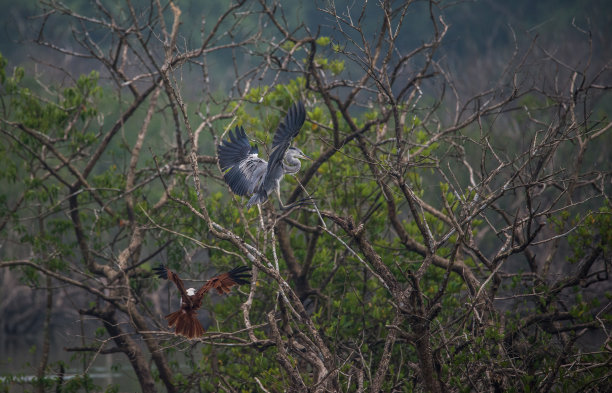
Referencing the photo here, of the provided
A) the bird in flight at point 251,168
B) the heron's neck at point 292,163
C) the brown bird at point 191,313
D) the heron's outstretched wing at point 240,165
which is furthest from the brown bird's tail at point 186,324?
the heron's neck at point 292,163

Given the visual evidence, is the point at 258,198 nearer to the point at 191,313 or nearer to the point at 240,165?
the point at 240,165

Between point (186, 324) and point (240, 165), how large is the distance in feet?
5.82

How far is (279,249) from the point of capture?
689 cm

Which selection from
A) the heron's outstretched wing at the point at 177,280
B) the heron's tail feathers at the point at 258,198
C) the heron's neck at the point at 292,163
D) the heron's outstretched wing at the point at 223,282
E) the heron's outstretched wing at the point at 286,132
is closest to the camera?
the heron's outstretched wing at the point at 177,280

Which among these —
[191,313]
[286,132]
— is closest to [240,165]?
[286,132]

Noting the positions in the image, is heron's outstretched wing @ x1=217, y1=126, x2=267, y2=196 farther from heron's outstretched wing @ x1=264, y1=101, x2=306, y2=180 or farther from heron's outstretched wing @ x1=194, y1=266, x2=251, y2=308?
heron's outstretched wing @ x1=194, y1=266, x2=251, y2=308

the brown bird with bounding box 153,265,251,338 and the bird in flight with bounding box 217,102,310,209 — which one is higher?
the bird in flight with bounding box 217,102,310,209

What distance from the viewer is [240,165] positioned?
5.71 meters

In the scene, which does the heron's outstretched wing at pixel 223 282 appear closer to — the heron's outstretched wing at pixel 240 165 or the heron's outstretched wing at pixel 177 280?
the heron's outstretched wing at pixel 177 280

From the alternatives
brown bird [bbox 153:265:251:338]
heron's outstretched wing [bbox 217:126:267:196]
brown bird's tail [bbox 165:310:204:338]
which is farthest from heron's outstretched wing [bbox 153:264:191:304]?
heron's outstretched wing [bbox 217:126:267:196]

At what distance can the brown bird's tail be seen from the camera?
451cm

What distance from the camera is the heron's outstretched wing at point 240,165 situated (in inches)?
218

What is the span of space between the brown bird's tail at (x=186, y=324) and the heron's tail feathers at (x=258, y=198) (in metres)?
1.14

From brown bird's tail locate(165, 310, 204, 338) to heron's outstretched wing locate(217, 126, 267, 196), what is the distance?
136 cm
